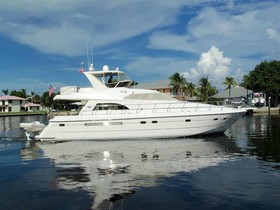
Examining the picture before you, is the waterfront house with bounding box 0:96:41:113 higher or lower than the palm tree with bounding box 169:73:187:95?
lower

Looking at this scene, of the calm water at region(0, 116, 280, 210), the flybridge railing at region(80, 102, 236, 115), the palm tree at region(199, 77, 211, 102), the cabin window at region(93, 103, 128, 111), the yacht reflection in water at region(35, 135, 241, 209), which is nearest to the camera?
the calm water at region(0, 116, 280, 210)

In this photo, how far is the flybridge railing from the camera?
2234 centimetres

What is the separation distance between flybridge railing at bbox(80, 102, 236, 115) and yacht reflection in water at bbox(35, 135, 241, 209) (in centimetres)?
200

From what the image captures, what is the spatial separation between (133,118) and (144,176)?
379 inches

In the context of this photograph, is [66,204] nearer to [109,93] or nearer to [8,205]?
[8,205]

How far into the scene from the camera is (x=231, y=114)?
22781 mm

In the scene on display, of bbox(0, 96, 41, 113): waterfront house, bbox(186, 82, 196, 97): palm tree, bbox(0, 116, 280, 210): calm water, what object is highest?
bbox(186, 82, 196, 97): palm tree

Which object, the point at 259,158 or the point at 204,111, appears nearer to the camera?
the point at 259,158

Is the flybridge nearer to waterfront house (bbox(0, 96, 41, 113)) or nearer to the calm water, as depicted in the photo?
the calm water

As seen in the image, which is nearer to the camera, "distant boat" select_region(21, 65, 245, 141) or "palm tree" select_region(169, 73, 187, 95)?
"distant boat" select_region(21, 65, 245, 141)

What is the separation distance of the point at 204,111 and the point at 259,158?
708 cm

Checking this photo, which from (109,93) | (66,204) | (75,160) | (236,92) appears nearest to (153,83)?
(236,92)

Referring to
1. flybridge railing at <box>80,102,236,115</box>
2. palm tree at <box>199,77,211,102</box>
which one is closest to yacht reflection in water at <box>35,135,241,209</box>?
flybridge railing at <box>80,102,236,115</box>

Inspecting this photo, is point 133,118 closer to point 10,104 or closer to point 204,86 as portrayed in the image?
point 204,86
